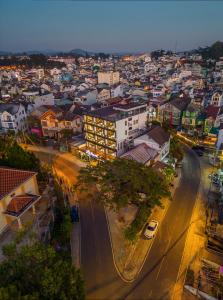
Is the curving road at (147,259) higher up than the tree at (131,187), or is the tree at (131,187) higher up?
the tree at (131,187)

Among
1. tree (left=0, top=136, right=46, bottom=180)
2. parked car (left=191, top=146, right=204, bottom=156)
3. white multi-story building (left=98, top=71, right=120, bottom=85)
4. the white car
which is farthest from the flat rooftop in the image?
white multi-story building (left=98, top=71, right=120, bottom=85)

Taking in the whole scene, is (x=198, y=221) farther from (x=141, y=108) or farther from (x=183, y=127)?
(x=183, y=127)

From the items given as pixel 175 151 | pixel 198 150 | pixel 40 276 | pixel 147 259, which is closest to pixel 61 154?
pixel 175 151

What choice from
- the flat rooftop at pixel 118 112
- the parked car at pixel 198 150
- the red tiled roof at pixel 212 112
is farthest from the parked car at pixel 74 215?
the red tiled roof at pixel 212 112

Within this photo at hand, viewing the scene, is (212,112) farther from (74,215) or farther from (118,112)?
(74,215)

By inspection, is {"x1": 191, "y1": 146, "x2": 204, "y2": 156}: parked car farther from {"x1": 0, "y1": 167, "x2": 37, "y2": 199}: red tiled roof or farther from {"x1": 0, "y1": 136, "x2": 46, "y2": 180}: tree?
{"x1": 0, "y1": 167, "x2": 37, "y2": 199}: red tiled roof

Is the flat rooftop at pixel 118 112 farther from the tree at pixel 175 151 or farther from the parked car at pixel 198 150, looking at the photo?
the parked car at pixel 198 150
